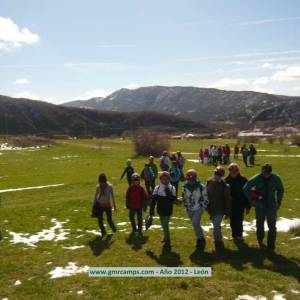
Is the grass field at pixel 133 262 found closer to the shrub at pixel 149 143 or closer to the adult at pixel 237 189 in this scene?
the adult at pixel 237 189

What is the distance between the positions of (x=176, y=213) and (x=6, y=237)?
651cm

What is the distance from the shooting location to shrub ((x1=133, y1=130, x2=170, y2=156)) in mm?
56250

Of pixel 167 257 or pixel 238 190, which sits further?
pixel 238 190

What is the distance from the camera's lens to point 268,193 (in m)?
10.6

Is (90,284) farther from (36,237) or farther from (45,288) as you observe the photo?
(36,237)

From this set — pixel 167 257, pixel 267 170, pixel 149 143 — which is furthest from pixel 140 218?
pixel 149 143

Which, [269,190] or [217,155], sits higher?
[269,190]

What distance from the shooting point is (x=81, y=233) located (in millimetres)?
14000

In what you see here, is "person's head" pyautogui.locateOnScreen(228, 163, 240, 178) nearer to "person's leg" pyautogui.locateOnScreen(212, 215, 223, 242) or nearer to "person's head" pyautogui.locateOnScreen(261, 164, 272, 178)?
"person's head" pyautogui.locateOnScreen(261, 164, 272, 178)

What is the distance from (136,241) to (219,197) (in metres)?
2.94

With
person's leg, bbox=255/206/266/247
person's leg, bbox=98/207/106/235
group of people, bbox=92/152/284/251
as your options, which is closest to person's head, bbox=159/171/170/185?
group of people, bbox=92/152/284/251

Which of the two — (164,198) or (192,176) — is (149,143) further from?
(192,176)

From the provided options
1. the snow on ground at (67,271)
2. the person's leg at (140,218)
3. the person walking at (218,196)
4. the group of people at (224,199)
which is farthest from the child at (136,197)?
the snow on ground at (67,271)

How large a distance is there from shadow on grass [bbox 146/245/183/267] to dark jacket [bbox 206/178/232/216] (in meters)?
1.51
